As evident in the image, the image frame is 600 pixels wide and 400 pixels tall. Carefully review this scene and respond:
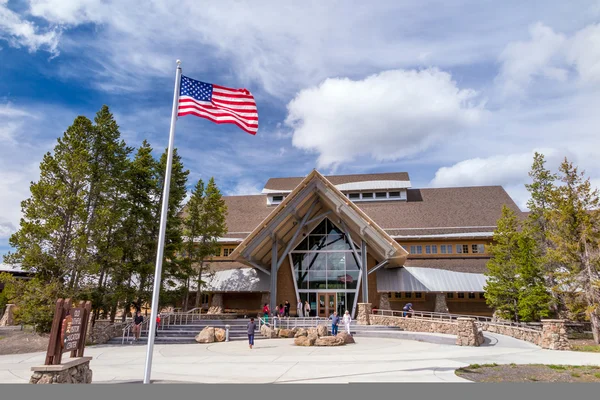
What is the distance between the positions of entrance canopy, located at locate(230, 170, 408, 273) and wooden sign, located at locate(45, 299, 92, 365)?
17162 millimetres

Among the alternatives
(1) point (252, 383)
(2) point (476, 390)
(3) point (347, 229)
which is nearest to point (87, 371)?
(1) point (252, 383)

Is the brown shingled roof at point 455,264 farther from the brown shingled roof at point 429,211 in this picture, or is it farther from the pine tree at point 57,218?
the pine tree at point 57,218

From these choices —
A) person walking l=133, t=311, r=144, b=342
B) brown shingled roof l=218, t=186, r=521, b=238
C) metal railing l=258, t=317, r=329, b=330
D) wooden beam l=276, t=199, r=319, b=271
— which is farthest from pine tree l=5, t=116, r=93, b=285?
brown shingled roof l=218, t=186, r=521, b=238

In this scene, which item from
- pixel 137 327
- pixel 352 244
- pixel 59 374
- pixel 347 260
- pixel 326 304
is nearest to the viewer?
pixel 59 374

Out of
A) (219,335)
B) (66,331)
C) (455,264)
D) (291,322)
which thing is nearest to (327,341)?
(219,335)

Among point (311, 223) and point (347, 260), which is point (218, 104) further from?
point (347, 260)

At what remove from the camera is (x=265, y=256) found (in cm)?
3238

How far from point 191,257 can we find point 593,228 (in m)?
25.9

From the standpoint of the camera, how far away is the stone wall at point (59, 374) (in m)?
7.70

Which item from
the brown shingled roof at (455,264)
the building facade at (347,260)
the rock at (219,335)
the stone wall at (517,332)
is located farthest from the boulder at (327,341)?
the brown shingled roof at (455,264)

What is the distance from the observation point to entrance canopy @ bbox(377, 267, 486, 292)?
96.3ft

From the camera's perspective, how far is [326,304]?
103ft

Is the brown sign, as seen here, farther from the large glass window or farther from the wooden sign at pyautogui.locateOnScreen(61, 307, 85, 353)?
the large glass window

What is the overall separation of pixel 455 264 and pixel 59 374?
30.0 metres
